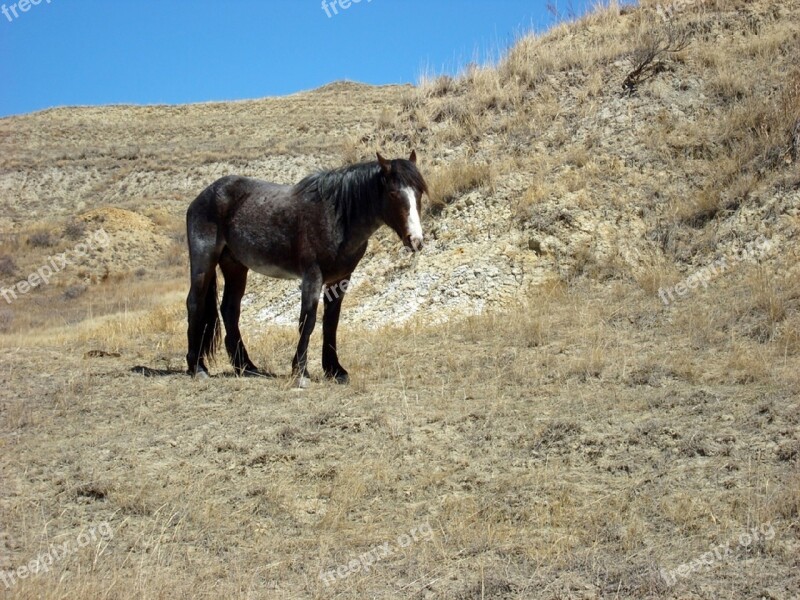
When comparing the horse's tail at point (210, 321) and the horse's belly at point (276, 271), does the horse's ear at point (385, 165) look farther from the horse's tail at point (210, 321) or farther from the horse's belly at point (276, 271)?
the horse's tail at point (210, 321)

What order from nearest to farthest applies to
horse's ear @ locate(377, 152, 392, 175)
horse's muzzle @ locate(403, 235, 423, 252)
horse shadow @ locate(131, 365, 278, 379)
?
horse's muzzle @ locate(403, 235, 423, 252) → horse's ear @ locate(377, 152, 392, 175) → horse shadow @ locate(131, 365, 278, 379)

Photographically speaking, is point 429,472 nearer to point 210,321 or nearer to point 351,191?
point 351,191

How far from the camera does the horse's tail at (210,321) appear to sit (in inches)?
421

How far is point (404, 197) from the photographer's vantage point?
8891 millimetres

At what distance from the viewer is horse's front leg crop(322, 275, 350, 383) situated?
9758 millimetres

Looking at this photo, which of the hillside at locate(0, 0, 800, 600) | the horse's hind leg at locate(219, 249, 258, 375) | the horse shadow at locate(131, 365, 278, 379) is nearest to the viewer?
the hillside at locate(0, 0, 800, 600)

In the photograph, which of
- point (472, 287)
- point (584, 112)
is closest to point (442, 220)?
point (472, 287)

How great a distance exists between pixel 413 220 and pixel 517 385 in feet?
6.72

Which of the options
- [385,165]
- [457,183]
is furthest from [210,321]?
[457,183]

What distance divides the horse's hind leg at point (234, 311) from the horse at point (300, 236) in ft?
0.04

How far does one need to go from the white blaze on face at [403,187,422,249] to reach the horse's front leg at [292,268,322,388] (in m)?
1.27

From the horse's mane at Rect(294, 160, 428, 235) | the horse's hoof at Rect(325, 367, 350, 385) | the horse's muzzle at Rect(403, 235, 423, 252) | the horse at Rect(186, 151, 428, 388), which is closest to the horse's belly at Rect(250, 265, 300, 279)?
the horse at Rect(186, 151, 428, 388)

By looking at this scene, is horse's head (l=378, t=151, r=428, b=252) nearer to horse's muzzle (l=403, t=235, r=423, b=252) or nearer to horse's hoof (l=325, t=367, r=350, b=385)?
horse's muzzle (l=403, t=235, r=423, b=252)

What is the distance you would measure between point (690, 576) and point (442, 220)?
422 inches
